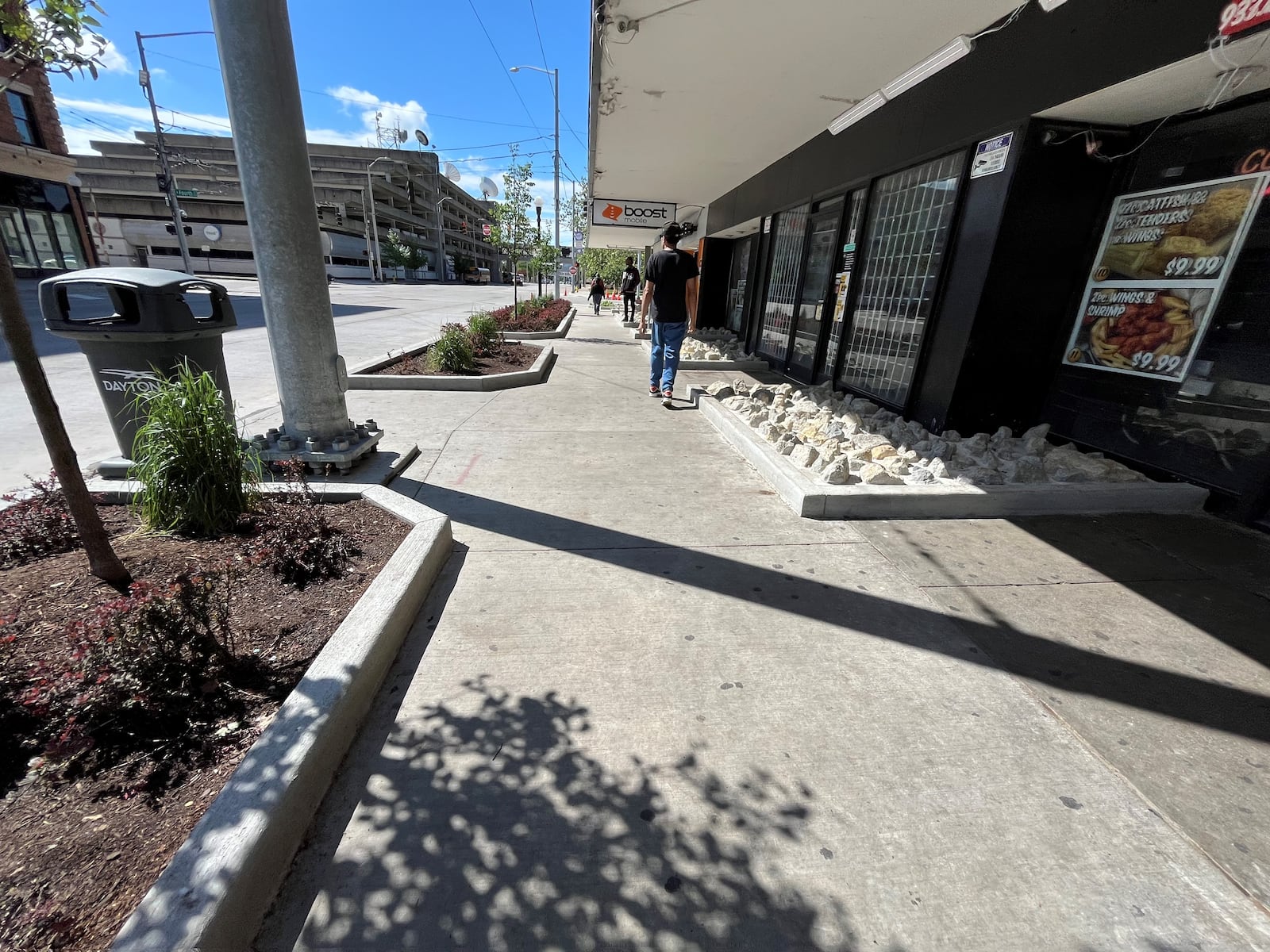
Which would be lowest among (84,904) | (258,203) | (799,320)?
(84,904)

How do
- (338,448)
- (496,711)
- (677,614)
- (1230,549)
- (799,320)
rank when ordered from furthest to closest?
(799,320)
(338,448)
(1230,549)
(677,614)
(496,711)

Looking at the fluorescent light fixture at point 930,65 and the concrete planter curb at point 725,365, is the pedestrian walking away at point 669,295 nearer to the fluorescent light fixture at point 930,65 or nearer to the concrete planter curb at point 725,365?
the concrete planter curb at point 725,365

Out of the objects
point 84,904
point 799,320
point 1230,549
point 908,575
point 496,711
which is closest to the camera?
point 84,904

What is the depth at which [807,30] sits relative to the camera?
4.28 meters

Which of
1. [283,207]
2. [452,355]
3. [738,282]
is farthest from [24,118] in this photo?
[283,207]

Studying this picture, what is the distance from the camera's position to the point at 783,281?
9.56 metres

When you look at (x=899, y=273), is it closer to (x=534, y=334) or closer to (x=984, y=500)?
(x=984, y=500)

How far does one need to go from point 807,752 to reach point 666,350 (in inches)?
235

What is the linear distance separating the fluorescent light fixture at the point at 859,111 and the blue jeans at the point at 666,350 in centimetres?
283

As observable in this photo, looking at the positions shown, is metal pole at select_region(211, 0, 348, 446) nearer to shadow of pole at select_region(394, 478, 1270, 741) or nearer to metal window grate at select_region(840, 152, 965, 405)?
shadow of pole at select_region(394, 478, 1270, 741)

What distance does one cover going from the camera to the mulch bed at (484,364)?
26.5 feet

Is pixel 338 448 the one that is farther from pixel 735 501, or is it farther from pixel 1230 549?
pixel 1230 549

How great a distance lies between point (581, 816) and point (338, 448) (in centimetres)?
350

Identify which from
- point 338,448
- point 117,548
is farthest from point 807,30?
point 117,548
